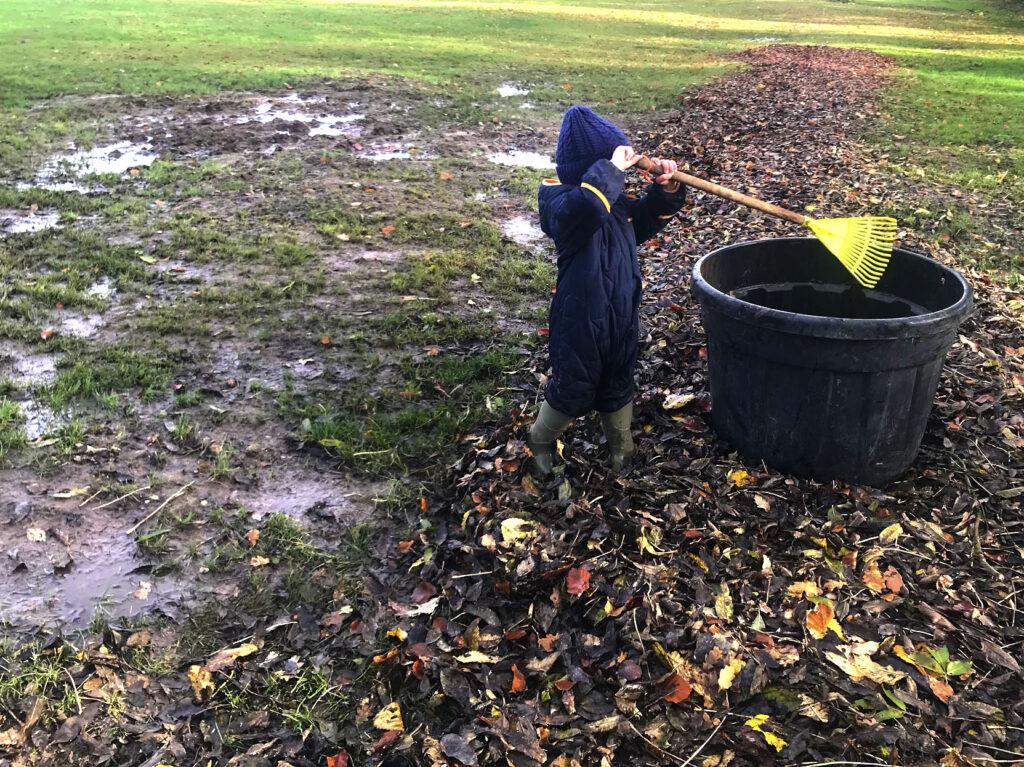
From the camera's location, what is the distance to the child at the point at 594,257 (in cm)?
335

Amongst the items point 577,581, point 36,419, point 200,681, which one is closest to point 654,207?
point 577,581

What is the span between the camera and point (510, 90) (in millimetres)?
14820

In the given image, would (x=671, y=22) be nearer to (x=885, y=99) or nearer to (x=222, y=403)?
(x=885, y=99)

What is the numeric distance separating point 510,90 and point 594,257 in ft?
40.5

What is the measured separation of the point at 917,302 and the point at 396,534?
285cm

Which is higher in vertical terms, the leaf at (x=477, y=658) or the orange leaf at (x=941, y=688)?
the orange leaf at (x=941, y=688)

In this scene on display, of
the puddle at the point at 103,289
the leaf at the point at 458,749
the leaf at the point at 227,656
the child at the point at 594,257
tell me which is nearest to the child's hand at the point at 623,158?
the child at the point at 594,257

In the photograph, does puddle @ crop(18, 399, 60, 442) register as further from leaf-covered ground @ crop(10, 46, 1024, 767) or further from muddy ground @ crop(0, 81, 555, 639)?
leaf-covered ground @ crop(10, 46, 1024, 767)

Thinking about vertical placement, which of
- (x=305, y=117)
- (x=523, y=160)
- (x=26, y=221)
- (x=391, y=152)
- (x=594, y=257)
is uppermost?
(x=594, y=257)

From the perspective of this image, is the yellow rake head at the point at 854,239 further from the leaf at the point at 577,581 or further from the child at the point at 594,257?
the leaf at the point at 577,581

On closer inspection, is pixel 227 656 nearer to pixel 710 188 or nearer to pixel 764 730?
pixel 764 730

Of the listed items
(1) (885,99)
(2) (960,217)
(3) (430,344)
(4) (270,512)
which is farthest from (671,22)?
(4) (270,512)

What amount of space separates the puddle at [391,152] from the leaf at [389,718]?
8.26 m

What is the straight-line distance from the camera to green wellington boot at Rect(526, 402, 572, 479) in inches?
151
